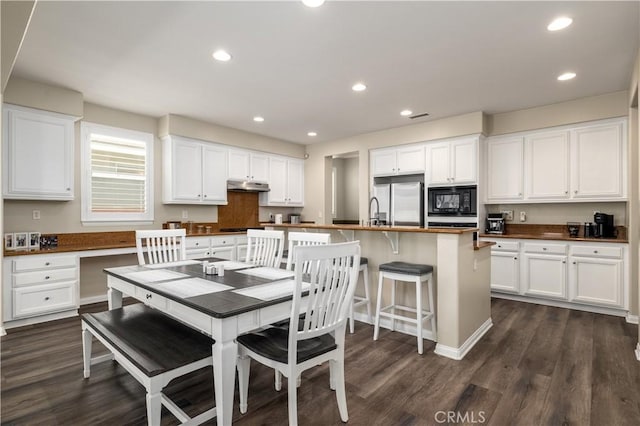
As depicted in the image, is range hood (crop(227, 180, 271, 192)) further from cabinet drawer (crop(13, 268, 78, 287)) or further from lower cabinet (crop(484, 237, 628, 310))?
lower cabinet (crop(484, 237, 628, 310))

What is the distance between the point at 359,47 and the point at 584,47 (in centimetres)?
195

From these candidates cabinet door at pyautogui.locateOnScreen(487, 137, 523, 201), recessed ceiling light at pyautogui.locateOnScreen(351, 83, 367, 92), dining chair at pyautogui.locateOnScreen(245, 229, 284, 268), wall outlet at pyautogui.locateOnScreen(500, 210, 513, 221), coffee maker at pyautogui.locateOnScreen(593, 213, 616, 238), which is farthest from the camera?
wall outlet at pyautogui.locateOnScreen(500, 210, 513, 221)

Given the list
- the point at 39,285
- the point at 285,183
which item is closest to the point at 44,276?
the point at 39,285

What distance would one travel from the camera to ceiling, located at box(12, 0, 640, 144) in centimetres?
230

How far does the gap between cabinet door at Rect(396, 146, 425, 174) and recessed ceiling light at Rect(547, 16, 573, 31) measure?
8.95 ft

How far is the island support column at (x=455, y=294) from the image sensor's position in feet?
8.76

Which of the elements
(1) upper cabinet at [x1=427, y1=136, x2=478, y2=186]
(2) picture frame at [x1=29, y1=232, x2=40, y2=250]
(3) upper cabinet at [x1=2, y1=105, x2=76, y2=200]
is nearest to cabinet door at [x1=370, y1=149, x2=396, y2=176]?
(1) upper cabinet at [x1=427, y1=136, x2=478, y2=186]

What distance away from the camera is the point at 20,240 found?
3.55 meters

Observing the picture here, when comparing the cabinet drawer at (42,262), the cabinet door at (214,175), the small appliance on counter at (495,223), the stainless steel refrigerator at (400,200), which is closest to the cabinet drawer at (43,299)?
the cabinet drawer at (42,262)

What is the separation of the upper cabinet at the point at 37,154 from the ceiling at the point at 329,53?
0.44 m

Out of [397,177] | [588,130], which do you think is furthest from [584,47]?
[397,177]

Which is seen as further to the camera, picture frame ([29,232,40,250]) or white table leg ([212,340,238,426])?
picture frame ([29,232,40,250])

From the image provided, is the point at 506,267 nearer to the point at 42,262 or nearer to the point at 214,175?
the point at 214,175

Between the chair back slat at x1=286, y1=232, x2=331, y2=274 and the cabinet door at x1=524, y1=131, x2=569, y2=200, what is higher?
the cabinet door at x1=524, y1=131, x2=569, y2=200
